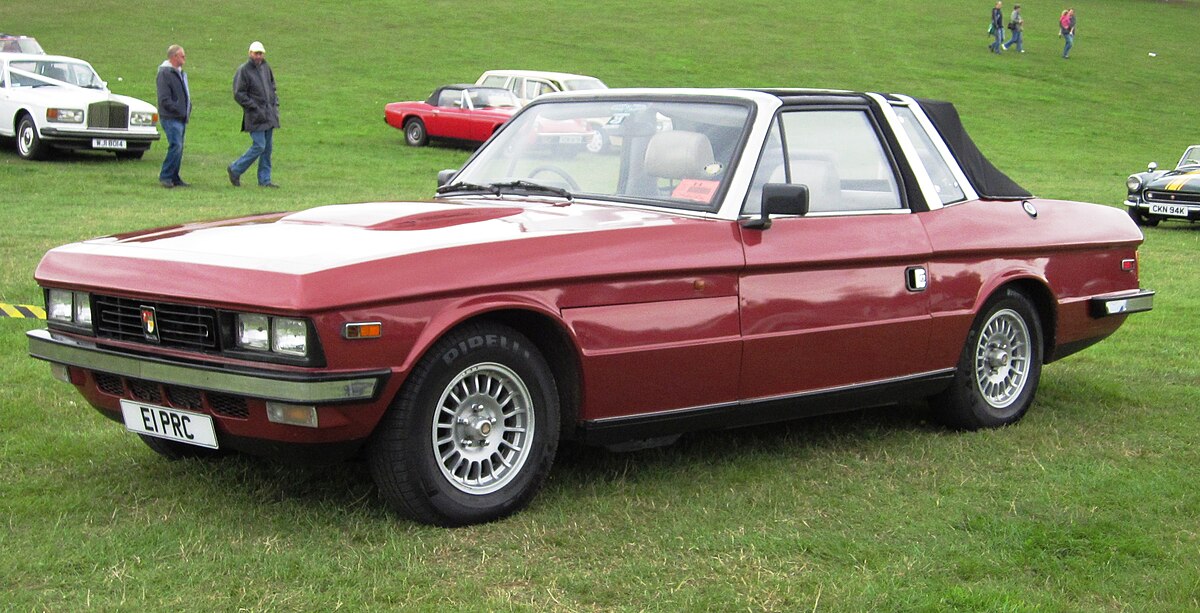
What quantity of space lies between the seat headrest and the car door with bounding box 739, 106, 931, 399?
0.24 metres

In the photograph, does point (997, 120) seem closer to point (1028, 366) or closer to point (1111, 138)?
point (1111, 138)

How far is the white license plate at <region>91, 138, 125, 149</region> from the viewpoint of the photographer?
19734mm

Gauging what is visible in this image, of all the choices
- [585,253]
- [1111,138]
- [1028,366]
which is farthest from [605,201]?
[1111,138]

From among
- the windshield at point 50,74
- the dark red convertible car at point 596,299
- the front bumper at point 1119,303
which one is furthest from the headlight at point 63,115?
the front bumper at point 1119,303

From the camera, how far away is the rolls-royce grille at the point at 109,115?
64.6 ft

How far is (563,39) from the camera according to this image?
45188mm

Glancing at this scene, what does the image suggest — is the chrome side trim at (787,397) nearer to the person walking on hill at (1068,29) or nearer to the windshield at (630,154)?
the windshield at (630,154)

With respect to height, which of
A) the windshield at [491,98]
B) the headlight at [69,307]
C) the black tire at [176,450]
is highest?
the headlight at [69,307]

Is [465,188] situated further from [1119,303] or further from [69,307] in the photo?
[1119,303]

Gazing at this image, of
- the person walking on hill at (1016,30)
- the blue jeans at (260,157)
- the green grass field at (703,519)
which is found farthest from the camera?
the person walking on hill at (1016,30)

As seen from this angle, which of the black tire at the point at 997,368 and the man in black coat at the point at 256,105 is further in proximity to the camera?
the man in black coat at the point at 256,105

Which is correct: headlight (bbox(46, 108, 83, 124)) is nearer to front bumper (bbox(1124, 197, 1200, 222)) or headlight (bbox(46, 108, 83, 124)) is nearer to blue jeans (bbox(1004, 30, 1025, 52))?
front bumper (bbox(1124, 197, 1200, 222))

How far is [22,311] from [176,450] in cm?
351

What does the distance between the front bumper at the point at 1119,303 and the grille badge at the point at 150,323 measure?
14.5 feet
